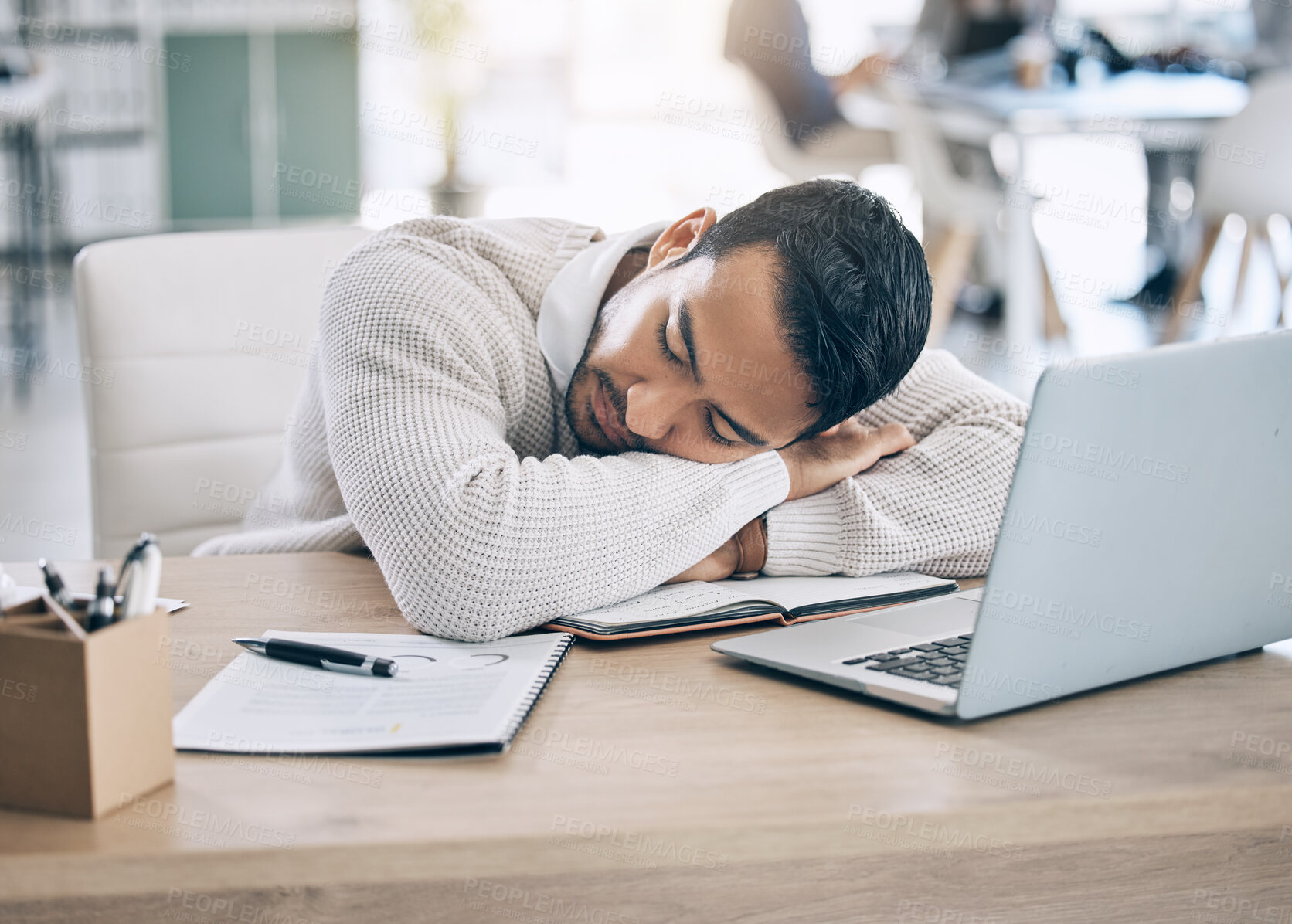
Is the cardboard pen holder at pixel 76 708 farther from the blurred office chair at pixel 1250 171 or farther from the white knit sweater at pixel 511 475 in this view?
the blurred office chair at pixel 1250 171

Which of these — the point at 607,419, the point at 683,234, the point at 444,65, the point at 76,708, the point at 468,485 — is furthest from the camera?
the point at 444,65

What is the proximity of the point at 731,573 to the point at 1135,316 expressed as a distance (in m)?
4.72

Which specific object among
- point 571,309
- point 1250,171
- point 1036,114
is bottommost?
point 571,309

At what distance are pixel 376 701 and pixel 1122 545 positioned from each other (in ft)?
1.58

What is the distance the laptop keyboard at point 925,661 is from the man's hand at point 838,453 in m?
0.30

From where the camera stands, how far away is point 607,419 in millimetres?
1160

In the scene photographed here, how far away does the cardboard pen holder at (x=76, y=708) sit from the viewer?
1.88 feet

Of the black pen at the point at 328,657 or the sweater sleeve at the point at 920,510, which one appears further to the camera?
the sweater sleeve at the point at 920,510

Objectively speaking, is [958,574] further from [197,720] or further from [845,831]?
[197,720]

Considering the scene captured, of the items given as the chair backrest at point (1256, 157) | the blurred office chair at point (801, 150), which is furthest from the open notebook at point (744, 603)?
the blurred office chair at point (801, 150)

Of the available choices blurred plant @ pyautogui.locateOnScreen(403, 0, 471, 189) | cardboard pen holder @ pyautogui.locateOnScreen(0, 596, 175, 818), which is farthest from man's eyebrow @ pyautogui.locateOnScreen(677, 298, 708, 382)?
blurred plant @ pyautogui.locateOnScreen(403, 0, 471, 189)

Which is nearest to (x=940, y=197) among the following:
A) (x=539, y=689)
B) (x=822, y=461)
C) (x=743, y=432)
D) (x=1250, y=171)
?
(x=1250, y=171)

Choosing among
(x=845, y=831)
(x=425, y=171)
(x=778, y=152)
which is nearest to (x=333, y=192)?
(x=425, y=171)

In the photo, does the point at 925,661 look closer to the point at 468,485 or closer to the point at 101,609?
the point at 468,485
